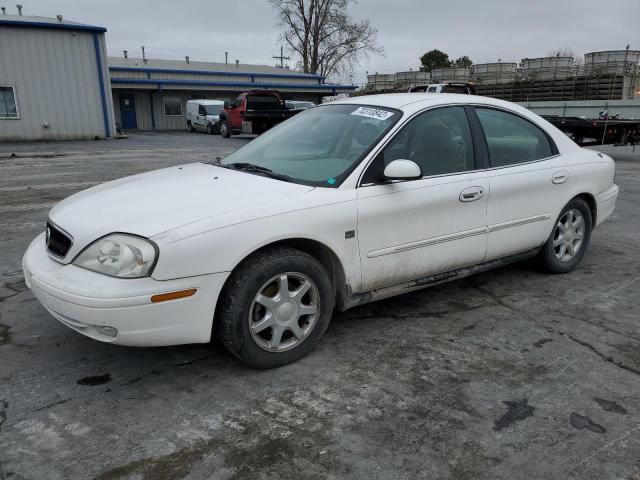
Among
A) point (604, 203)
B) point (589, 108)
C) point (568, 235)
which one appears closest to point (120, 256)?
point (568, 235)

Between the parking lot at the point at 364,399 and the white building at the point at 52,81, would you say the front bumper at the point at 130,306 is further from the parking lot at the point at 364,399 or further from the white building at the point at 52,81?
the white building at the point at 52,81

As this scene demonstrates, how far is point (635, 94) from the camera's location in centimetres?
2225

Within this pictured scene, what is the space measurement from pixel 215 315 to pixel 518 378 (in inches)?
67.7

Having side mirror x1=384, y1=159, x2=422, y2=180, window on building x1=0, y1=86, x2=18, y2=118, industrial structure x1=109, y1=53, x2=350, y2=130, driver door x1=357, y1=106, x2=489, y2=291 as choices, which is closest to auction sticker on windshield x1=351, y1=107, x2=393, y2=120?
driver door x1=357, y1=106, x2=489, y2=291

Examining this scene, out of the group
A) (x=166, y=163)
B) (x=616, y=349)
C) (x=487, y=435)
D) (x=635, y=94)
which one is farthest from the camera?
(x=635, y=94)

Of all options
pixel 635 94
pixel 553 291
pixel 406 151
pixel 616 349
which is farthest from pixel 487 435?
pixel 635 94

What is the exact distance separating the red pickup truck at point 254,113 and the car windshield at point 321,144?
1526 cm

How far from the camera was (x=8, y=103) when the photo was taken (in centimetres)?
1909

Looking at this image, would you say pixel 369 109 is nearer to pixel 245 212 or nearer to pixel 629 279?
pixel 245 212

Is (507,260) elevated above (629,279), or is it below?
above

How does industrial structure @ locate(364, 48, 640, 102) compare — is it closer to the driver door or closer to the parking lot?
the driver door

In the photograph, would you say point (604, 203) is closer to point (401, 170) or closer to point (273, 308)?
point (401, 170)

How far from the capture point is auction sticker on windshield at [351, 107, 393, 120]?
3616 millimetres

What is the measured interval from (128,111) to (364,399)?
33529mm
